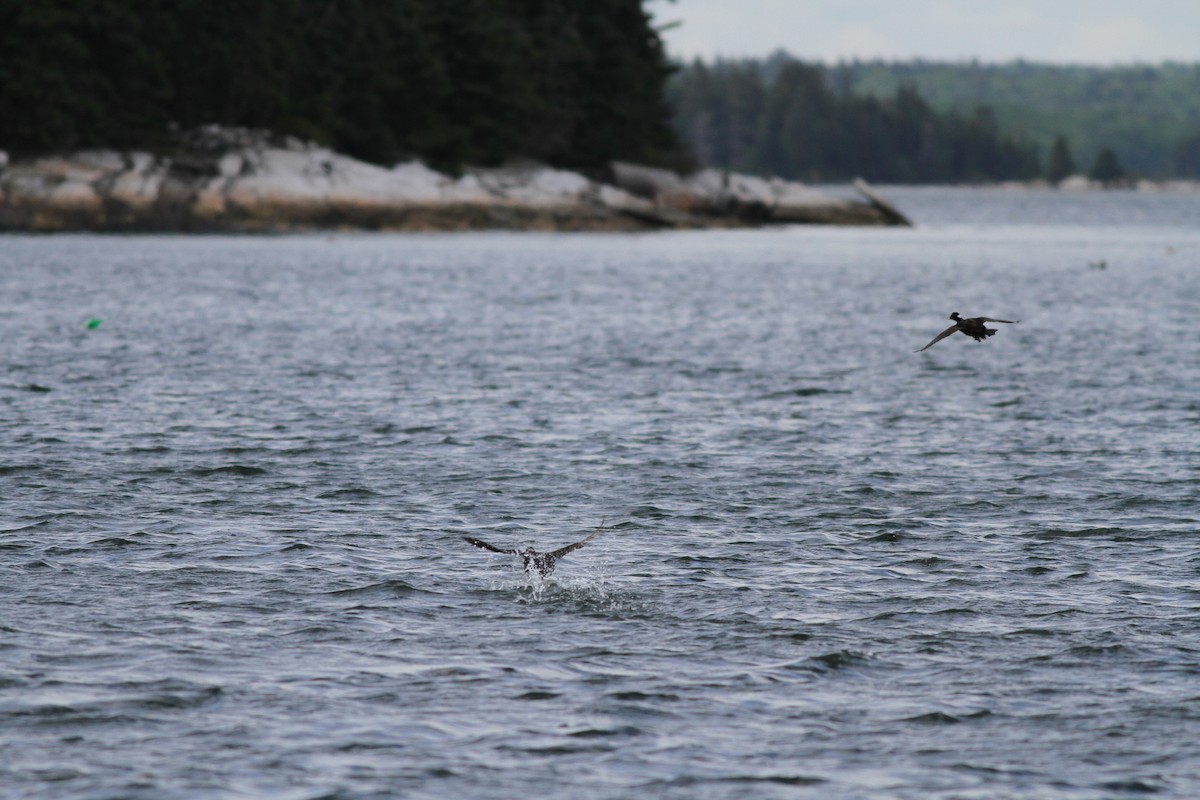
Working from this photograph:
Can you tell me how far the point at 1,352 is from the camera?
127 feet

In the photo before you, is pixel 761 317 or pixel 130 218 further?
pixel 130 218

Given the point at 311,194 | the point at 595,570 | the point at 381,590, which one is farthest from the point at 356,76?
the point at 381,590

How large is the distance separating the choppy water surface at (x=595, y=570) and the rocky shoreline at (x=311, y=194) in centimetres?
4981

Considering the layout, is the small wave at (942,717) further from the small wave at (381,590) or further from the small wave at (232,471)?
the small wave at (232,471)

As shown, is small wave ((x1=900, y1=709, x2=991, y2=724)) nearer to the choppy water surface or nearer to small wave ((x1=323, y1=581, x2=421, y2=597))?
the choppy water surface

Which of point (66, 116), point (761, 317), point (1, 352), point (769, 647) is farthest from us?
point (66, 116)

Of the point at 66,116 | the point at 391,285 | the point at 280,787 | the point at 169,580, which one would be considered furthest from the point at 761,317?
the point at 66,116

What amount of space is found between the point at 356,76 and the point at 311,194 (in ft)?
37.6

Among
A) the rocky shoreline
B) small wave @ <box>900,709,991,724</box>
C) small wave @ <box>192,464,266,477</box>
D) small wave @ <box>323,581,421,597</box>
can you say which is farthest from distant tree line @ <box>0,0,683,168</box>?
small wave @ <box>900,709,991,724</box>

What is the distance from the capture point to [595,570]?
1809cm

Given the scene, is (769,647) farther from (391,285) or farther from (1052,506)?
(391,285)

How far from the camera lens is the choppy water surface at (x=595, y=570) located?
40.1 feet

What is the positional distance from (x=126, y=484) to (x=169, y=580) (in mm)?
5802

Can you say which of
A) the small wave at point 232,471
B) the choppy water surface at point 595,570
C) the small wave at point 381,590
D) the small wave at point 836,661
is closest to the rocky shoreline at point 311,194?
the choppy water surface at point 595,570
